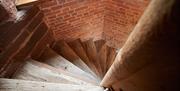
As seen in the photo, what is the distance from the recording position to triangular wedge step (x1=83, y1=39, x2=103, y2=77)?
374 centimetres

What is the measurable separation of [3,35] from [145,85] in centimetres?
181

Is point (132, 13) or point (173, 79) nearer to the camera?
point (173, 79)

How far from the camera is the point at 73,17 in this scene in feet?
10.8

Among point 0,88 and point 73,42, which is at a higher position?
point 0,88

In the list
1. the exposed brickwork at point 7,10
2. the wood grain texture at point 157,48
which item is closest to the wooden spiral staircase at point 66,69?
the exposed brickwork at point 7,10

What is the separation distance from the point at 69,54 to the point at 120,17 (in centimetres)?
99

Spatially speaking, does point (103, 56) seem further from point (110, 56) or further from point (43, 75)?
point (43, 75)

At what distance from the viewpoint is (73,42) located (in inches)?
148

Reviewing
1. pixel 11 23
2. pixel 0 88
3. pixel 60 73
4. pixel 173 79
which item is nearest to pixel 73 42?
pixel 60 73

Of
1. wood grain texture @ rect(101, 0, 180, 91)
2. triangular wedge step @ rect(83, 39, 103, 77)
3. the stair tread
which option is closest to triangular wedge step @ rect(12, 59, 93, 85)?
triangular wedge step @ rect(83, 39, 103, 77)

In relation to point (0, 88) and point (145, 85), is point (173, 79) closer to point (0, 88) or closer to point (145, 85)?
point (145, 85)

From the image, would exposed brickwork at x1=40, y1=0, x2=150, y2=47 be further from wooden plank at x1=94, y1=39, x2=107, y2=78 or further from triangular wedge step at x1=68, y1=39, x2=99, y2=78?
wooden plank at x1=94, y1=39, x2=107, y2=78

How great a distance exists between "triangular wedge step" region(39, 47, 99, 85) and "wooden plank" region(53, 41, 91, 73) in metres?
0.20

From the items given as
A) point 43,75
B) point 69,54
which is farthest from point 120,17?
point 43,75
